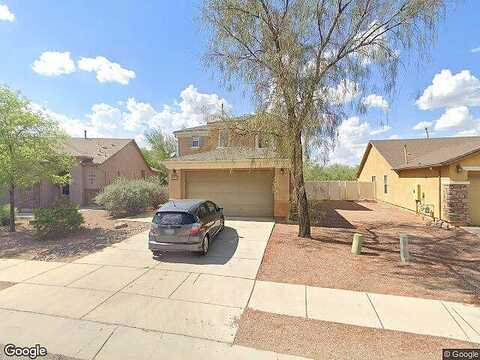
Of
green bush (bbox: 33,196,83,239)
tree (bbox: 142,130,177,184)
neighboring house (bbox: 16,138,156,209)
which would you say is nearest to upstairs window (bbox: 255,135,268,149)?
green bush (bbox: 33,196,83,239)

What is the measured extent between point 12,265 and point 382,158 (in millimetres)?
24661

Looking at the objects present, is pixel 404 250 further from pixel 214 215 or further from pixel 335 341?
pixel 214 215

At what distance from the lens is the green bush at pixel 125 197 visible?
1476cm

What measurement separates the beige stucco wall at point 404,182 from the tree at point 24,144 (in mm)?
17932

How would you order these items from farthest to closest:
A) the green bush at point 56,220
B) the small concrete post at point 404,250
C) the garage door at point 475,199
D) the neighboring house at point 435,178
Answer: the garage door at point 475,199 < the neighboring house at point 435,178 < the green bush at point 56,220 < the small concrete post at point 404,250

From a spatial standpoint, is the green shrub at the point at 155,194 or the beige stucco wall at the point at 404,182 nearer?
the beige stucco wall at the point at 404,182

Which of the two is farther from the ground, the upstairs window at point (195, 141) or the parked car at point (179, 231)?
the upstairs window at point (195, 141)

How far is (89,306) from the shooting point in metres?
4.88

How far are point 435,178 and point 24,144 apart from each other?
19.0m

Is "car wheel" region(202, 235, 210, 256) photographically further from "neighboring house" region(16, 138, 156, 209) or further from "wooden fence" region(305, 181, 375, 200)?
"wooden fence" region(305, 181, 375, 200)

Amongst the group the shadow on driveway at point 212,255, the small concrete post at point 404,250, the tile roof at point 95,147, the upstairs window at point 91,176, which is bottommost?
the shadow on driveway at point 212,255

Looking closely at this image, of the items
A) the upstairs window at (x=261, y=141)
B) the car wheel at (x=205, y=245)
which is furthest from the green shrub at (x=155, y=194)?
the car wheel at (x=205, y=245)

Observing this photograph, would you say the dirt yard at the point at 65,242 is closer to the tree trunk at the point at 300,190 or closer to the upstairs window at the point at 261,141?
the upstairs window at the point at 261,141

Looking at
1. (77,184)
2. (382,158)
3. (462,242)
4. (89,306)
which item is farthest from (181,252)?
(382,158)
